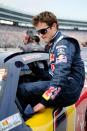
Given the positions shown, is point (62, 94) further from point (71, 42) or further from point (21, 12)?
point (21, 12)

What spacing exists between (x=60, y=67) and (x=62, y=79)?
0.10 meters

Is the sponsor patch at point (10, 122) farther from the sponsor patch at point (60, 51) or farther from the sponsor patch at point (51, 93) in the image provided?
the sponsor patch at point (60, 51)

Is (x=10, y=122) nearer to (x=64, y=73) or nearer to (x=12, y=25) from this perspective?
(x=64, y=73)

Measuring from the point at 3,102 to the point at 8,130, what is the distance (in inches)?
7.7

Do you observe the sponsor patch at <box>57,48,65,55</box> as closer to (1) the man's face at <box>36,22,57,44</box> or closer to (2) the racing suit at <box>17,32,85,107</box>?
(2) the racing suit at <box>17,32,85,107</box>

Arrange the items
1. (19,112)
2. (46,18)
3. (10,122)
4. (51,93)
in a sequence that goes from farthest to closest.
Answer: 1. (46,18)
2. (51,93)
3. (19,112)
4. (10,122)

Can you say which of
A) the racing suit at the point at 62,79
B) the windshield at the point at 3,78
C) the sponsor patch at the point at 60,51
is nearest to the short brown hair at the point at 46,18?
the racing suit at the point at 62,79

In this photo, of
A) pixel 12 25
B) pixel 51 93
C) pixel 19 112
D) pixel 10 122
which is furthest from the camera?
pixel 12 25

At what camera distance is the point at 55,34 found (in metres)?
1.67

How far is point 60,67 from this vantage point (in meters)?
1.43

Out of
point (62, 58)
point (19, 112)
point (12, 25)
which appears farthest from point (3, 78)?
point (12, 25)

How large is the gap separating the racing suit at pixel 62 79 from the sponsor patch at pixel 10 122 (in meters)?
0.33

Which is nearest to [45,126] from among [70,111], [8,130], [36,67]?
[8,130]

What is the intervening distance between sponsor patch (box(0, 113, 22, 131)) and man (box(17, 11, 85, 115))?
0.28 m
